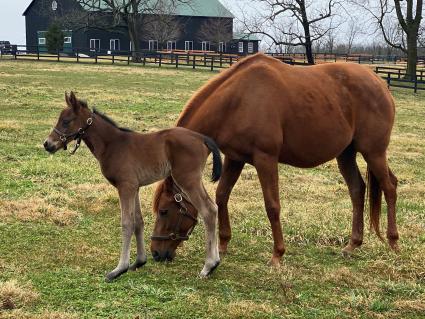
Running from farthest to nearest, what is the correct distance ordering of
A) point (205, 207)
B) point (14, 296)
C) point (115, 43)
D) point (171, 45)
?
point (171, 45)
point (115, 43)
point (205, 207)
point (14, 296)

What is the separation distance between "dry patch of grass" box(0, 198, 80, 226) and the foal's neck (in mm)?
1967

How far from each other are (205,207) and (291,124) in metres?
1.26

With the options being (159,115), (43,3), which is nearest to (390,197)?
(159,115)

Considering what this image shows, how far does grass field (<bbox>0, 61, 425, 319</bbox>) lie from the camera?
420 centimetres

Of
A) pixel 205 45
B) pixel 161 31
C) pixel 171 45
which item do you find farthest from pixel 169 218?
pixel 205 45

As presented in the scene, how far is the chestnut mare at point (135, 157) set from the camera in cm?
470

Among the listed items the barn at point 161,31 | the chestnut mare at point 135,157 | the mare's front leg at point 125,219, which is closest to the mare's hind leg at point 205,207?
the chestnut mare at point 135,157

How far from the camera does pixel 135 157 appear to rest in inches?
187

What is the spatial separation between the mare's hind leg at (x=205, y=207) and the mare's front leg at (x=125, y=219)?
0.43 meters

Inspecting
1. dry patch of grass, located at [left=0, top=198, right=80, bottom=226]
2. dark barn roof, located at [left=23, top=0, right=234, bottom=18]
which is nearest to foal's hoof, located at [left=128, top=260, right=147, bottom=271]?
dry patch of grass, located at [left=0, top=198, right=80, bottom=226]

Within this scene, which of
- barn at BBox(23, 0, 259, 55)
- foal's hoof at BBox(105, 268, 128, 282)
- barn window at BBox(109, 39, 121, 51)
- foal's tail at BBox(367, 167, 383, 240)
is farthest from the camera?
barn window at BBox(109, 39, 121, 51)

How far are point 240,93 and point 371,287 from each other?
84.4 inches

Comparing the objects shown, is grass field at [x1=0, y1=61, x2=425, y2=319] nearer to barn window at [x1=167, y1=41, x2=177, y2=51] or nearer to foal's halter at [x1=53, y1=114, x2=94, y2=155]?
foal's halter at [x1=53, y1=114, x2=94, y2=155]

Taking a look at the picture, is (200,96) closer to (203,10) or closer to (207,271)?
(207,271)
